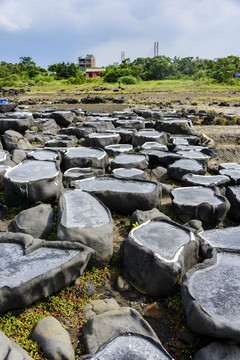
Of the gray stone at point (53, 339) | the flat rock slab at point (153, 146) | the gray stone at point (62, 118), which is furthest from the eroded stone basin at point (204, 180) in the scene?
the gray stone at point (62, 118)

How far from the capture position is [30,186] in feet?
19.2

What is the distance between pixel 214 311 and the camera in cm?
326

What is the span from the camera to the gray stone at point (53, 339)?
307 centimetres

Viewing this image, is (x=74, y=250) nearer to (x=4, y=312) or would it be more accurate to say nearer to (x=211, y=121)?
(x=4, y=312)

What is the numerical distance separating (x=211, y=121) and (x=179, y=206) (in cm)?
1163

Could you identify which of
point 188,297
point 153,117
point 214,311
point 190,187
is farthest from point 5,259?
point 153,117

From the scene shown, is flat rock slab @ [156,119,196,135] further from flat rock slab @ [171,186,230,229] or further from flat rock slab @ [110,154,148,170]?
flat rock slab @ [171,186,230,229]

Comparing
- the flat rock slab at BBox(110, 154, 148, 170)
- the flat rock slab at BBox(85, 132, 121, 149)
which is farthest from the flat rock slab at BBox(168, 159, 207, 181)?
the flat rock slab at BBox(85, 132, 121, 149)

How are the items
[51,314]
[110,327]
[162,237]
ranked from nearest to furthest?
[110,327] < [51,314] < [162,237]

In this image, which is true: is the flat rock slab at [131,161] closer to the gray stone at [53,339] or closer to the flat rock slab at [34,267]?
the flat rock slab at [34,267]

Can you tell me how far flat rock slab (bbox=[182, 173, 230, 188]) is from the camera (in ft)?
22.8

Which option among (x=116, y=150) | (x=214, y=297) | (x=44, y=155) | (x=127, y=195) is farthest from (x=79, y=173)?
(x=214, y=297)

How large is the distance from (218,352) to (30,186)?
4239 millimetres

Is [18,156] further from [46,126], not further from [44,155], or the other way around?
[46,126]
